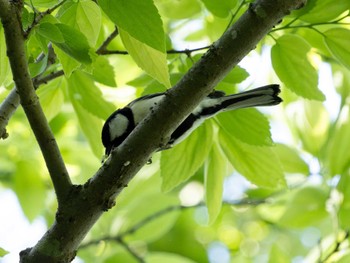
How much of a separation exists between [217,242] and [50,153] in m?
2.76

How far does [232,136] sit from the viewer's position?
144 cm

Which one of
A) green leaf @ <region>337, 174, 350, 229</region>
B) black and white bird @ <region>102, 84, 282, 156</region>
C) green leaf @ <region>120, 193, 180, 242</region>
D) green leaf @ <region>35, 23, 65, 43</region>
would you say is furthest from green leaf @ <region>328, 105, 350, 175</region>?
green leaf @ <region>35, 23, 65, 43</region>

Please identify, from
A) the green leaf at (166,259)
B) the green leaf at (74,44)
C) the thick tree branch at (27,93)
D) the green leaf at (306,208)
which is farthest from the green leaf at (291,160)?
the green leaf at (74,44)

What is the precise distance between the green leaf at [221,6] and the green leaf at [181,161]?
12.6 inches

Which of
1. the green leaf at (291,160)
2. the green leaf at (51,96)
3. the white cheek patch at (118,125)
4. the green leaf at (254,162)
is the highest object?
the white cheek patch at (118,125)

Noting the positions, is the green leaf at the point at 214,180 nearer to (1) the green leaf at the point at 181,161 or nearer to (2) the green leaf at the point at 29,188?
(1) the green leaf at the point at 181,161

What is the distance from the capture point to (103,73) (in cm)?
142

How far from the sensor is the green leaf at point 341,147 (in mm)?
1798

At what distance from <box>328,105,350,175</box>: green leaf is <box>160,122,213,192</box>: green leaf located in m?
0.54

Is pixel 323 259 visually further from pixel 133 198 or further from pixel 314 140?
pixel 133 198

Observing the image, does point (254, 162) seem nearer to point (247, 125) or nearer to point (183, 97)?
point (247, 125)

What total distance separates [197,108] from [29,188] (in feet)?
3.08

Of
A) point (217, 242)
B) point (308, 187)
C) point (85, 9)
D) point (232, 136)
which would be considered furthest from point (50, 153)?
point (217, 242)

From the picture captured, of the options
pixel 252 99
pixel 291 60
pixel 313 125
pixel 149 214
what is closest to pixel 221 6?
pixel 291 60
